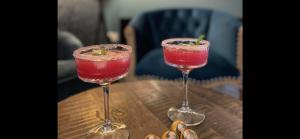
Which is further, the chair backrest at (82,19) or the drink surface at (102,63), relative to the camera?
the chair backrest at (82,19)

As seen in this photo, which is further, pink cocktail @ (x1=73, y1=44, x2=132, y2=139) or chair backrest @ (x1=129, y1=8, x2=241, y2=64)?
chair backrest @ (x1=129, y1=8, x2=241, y2=64)

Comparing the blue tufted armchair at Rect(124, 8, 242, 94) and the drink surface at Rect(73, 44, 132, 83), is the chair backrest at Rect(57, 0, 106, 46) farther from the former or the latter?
the drink surface at Rect(73, 44, 132, 83)

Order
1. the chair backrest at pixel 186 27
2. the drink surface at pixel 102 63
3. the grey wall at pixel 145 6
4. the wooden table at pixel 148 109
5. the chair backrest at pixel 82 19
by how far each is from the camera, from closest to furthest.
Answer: the drink surface at pixel 102 63 → the wooden table at pixel 148 109 → the chair backrest at pixel 186 27 → the chair backrest at pixel 82 19 → the grey wall at pixel 145 6

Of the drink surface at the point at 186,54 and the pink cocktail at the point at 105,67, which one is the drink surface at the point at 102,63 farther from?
the drink surface at the point at 186,54

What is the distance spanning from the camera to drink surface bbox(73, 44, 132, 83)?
1.25 meters

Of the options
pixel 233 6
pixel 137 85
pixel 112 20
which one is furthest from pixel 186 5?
pixel 137 85

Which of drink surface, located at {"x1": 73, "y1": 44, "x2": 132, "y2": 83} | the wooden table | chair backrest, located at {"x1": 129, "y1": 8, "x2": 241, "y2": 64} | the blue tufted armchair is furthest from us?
chair backrest, located at {"x1": 129, "y1": 8, "x2": 241, "y2": 64}

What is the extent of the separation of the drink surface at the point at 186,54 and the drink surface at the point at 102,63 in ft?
0.81

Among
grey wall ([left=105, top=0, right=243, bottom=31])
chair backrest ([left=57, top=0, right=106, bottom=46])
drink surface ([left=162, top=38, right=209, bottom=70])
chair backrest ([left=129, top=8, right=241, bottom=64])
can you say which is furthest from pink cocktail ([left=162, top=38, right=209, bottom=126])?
grey wall ([left=105, top=0, right=243, bottom=31])

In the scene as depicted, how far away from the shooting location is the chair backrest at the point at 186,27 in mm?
3377

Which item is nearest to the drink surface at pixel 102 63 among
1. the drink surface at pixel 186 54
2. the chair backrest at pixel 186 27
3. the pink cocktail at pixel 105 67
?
the pink cocktail at pixel 105 67

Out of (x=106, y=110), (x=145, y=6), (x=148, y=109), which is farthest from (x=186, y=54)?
(x=145, y=6)
